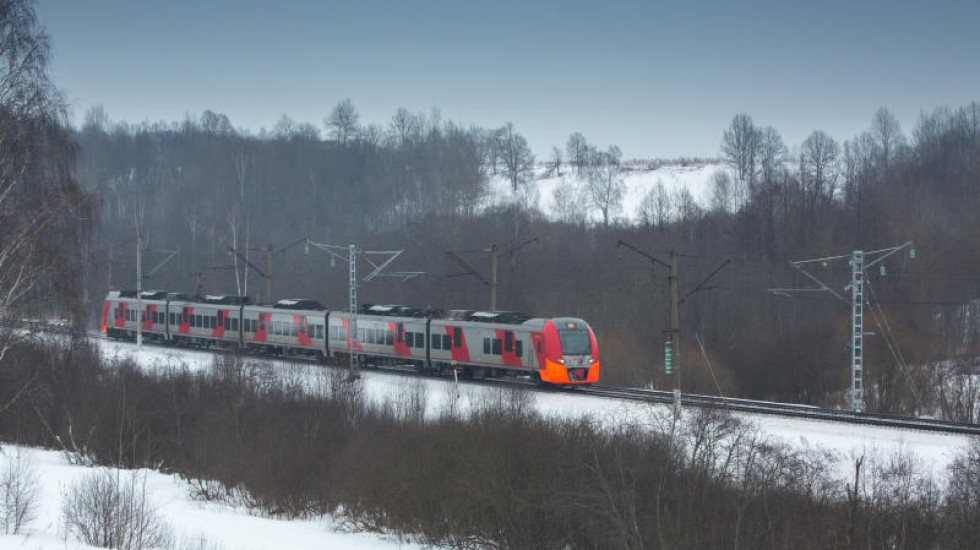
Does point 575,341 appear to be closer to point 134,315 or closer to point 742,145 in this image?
point 134,315

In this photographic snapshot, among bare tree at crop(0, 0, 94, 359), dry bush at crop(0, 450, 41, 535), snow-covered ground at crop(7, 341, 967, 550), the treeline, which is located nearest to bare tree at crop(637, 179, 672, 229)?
the treeline

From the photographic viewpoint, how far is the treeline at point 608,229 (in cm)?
4681

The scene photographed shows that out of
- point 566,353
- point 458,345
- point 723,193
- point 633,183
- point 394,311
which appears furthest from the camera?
point 633,183

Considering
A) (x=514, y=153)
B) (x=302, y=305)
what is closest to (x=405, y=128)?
(x=514, y=153)

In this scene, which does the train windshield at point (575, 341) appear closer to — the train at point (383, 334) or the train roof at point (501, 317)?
the train at point (383, 334)

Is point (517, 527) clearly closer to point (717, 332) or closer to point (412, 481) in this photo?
point (412, 481)

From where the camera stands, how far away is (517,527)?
18859 millimetres

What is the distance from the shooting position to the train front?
32750 millimetres

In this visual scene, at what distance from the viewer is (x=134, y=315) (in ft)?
179

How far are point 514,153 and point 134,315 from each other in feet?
189

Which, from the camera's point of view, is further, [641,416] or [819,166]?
[819,166]

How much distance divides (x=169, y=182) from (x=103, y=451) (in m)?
81.6

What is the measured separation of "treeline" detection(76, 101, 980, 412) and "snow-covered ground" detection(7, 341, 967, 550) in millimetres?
6789

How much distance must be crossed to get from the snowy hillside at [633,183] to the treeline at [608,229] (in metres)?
1.23
